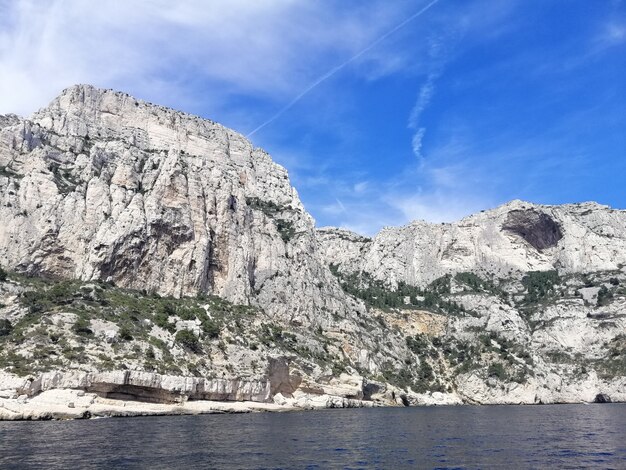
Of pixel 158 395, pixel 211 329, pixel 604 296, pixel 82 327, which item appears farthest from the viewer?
pixel 604 296

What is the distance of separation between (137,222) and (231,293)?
80.6 ft

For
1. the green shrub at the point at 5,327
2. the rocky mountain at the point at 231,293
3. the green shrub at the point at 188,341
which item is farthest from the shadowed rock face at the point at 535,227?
the green shrub at the point at 5,327

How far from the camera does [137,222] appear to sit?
4419 inches

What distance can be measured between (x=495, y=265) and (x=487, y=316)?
4188cm

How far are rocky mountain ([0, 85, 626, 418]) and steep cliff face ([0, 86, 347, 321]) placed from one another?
0.40 metres

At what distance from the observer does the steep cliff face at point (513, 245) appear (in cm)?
18038

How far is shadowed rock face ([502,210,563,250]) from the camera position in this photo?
18712cm

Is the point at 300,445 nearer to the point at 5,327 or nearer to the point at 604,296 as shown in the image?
the point at 5,327

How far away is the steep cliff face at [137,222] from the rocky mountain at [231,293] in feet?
1.30

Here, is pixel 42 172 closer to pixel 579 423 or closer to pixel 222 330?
pixel 222 330

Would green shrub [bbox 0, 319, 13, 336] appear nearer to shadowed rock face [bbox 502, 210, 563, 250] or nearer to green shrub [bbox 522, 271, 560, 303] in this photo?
green shrub [bbox 522, 271, 560, 303]

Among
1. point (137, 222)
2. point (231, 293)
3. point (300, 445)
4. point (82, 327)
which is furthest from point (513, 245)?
point (300, 445)

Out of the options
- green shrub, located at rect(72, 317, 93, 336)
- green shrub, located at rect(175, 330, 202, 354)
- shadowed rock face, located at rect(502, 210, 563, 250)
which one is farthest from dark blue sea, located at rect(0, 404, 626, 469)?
shadowed rock face, located at rect(502, 210, 563, 250)

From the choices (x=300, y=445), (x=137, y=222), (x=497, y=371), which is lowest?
(x=300, y=445)
